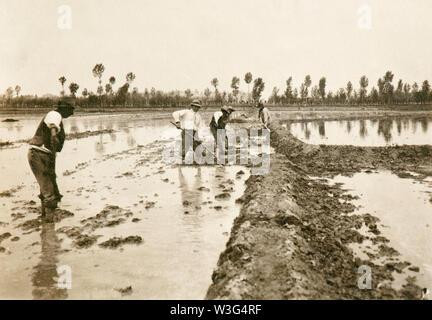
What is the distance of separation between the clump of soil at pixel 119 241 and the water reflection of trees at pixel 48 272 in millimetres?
604

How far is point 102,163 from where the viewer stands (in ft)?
34.8

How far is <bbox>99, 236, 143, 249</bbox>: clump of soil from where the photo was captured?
451 cm

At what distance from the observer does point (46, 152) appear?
17.6 feet

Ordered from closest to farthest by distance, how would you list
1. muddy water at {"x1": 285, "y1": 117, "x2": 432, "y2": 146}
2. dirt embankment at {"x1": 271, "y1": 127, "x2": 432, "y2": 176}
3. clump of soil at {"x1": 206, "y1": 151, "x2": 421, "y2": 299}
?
clump of soil at {"x1": 206, "y1": 151, "x2": 421, "y2": 299} < dirt embankment at {"x1": 271, "y1": 127, "x2": 432, "y2": 176} < muddy water at {"x1": 285, "y1": 117, "x2": 432, "y2": 146}

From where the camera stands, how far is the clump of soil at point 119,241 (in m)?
4.51

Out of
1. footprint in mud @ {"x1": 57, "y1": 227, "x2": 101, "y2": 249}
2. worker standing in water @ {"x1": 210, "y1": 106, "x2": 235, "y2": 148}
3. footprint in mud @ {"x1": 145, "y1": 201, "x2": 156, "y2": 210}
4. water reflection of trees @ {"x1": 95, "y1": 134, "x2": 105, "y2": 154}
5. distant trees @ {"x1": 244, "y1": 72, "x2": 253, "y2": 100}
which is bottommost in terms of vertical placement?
footprint in mud @ {"x1": 57, "y1": 227, "x2": 101, "y2": 249}

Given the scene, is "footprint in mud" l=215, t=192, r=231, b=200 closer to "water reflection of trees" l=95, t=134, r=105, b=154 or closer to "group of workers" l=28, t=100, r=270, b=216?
"group of workers" l=28, t=100, r=270, b=216

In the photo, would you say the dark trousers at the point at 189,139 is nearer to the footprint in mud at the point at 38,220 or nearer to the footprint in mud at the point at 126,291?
the footprint in mud at the point at 38,220

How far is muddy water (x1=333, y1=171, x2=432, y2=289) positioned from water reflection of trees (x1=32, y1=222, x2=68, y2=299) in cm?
357

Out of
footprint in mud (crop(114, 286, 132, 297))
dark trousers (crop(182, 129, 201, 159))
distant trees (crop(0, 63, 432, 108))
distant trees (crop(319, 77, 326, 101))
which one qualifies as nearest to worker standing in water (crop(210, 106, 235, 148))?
dark trousers (crop(182, 129, 201, 159))
